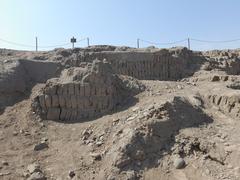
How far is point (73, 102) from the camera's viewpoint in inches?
328

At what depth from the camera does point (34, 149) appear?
7.43m

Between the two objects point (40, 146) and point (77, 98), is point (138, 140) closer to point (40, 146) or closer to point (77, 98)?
point (40, 146)

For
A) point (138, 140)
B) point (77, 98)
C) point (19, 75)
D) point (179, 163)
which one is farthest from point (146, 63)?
point (179, 163)

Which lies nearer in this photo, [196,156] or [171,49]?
[196,156]

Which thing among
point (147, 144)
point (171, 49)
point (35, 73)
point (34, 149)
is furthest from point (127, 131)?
point (171, 49)

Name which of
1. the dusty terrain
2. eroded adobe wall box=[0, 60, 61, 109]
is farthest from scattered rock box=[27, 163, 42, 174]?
eroded adobe wall box=[0, 60, 61, 109]

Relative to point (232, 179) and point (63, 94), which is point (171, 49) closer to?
point (63, 94)

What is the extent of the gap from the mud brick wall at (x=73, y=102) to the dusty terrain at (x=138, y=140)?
160 millimetres

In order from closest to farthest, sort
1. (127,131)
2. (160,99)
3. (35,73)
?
(127,131) → (160,99) → (35,73)

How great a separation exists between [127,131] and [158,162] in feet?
2.59

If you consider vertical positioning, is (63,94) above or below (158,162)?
above

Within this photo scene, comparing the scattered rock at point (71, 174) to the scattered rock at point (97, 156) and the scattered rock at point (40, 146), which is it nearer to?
the scattered rock at point (97, 156)

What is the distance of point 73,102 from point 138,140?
2037 mm

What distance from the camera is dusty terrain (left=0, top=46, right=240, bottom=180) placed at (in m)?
6.42
